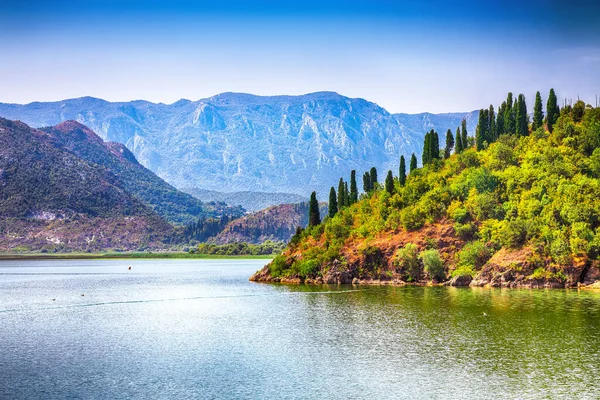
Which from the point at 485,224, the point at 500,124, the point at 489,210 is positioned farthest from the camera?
the point at 500,124

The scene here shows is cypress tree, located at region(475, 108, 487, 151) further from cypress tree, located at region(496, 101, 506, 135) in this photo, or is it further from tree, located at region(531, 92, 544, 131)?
→ tree, located at region(531, 92, 544, 131)

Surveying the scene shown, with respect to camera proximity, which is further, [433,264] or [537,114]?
[537,114]

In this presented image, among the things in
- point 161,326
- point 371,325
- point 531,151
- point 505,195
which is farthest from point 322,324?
point 531,151

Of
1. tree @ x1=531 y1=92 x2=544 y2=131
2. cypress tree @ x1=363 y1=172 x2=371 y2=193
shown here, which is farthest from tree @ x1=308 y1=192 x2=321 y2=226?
tree @ x1=531 y1=92 x2=544 y2=131

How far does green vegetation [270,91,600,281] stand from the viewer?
4980 inches

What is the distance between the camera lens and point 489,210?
14188 centimetres

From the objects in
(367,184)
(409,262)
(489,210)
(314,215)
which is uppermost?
(367,184)

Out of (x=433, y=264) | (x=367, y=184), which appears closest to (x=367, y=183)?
(x=367, y=184)

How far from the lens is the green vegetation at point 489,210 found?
126m

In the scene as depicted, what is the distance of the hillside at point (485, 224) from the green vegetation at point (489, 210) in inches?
8.9

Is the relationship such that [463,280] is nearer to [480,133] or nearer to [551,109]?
[480,133]

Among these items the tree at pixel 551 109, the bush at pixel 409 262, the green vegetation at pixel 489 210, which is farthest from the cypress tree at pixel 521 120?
the bush at pixel 409 262

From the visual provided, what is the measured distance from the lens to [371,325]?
8019cm

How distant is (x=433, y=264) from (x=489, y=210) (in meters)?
17.8
